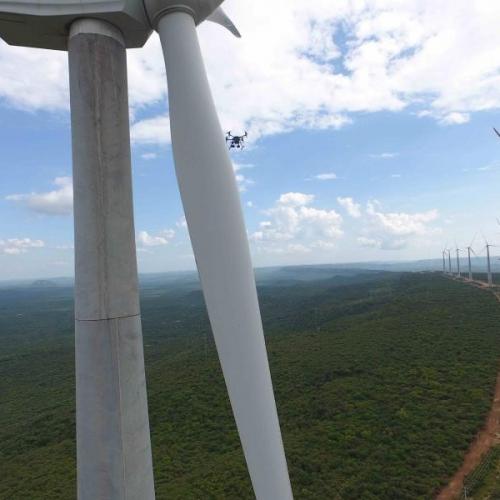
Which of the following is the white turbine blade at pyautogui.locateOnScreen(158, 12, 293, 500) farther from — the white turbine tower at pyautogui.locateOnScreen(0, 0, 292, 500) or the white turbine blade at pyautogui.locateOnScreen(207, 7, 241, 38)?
the white turbine blade at pyautogui.locateOnScreen(207, 7, 241, 38)

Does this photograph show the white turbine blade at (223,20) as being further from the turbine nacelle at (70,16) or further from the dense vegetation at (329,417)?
the dense vegetation at (329,417)

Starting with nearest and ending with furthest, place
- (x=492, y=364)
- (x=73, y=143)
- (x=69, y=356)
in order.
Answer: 1. (x=73, y=143)
2. (x=492, y=364)
3. (x=69, y=356)

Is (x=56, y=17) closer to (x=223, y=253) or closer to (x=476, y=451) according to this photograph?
(x=223, y=253)

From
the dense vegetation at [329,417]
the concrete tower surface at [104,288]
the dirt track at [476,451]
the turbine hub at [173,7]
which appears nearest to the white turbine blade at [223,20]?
the turbine hub at [173,7]

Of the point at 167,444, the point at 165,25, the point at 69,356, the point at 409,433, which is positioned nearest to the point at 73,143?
the point at 165,25

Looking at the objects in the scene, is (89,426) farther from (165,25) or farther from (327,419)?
(327,419)

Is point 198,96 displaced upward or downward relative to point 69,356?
upward

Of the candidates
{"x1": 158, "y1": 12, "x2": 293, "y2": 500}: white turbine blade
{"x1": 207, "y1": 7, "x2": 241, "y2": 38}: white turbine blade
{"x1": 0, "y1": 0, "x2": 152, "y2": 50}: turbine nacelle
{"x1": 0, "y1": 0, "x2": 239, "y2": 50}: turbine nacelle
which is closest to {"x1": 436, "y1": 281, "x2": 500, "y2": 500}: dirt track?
{"x1": 158, "y1": 12, "x2": 293, "y2": 500}: white turbine blade

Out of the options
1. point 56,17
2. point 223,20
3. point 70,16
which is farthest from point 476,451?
point 56,17
